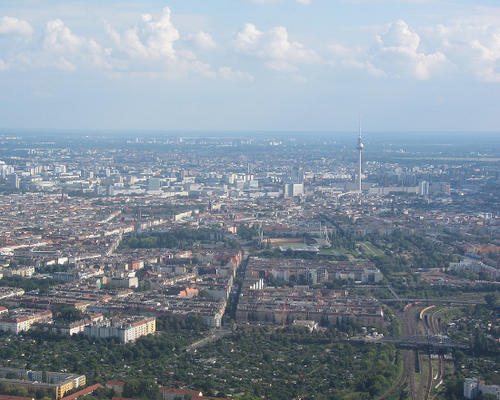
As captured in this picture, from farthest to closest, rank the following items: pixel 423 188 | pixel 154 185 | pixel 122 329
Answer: pixel 423 188, pixel 154 185, pixel 122 329

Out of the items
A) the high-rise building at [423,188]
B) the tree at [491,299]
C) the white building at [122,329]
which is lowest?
the high-rise building at [423,188]

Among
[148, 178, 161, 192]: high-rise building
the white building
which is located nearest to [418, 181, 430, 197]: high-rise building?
[148, 178, 161, 192]: high-rise building

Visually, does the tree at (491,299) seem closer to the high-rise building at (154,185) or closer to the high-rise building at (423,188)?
the high-rise building at (423,188)

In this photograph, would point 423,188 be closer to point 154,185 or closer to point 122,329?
point 154,185

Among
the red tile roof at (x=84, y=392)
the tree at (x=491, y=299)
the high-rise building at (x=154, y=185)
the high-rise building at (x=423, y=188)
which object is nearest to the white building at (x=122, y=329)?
the red tile roof at (x=84, y=392)

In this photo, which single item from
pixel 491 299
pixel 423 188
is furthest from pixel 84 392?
pixel 423 188

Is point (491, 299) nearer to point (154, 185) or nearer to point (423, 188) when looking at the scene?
point (423, 188)

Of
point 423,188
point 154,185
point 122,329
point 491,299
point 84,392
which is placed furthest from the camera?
point 423,188

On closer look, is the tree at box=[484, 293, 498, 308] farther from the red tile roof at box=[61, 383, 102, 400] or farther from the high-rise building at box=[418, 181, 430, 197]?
the high-rise building at box=[418, 181, 430, 197]

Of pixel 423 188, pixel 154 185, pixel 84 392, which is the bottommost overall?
pixel 423 188

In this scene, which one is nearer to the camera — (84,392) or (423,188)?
(84,392)

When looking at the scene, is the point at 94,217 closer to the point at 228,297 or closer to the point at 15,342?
the point at 228,297

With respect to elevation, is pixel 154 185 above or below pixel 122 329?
below
